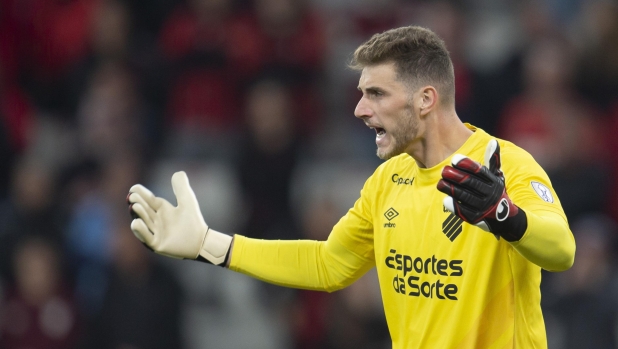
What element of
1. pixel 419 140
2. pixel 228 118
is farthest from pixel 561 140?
pixel 419 140

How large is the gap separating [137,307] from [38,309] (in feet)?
3.06

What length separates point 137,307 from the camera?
782cm

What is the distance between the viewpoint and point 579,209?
7.94 meters

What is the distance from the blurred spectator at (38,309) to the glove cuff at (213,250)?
380cm

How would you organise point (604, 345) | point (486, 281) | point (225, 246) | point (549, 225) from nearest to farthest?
point (549, 225) < point (486, 281) < point (225, 246) < point (604, 345)

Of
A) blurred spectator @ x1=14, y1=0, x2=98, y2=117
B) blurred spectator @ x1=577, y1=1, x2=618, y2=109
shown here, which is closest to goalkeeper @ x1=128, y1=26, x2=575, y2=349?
blurred spectator @ x1=577, y1=1, x2=618, y2=109

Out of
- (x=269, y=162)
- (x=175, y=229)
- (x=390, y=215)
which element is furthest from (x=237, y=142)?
(x=390, y=215)

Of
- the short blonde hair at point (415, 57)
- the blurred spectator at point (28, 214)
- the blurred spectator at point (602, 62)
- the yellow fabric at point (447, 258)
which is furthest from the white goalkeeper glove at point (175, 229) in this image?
the blurred spectator at point (602, 62)

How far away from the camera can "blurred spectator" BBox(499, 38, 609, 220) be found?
7.93 metres

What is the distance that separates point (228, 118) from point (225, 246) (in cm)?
475

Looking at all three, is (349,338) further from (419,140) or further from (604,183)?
(419,140)

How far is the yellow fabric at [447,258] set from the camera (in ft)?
12.6

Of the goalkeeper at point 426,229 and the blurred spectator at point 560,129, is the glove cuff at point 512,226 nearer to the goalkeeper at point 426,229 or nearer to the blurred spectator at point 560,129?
the goalkeeper at point 426,229

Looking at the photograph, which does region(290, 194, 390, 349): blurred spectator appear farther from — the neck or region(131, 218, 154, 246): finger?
the neck
